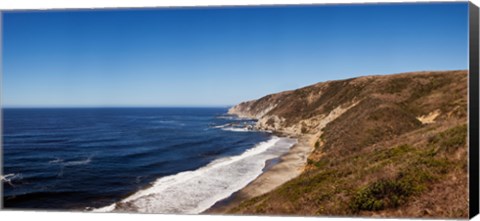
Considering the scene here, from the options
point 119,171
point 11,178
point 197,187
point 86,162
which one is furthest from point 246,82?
point 86,162

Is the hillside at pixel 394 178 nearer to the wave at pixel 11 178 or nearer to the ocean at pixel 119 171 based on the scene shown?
the ocean at pixel 119 171

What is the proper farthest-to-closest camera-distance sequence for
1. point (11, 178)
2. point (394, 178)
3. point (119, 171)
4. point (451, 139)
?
point (119, 171)
point (11, 178)
point (451, 139)
point (394, 178)

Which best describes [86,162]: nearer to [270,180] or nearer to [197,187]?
[197,187]

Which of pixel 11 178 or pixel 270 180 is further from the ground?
pixel 11 178

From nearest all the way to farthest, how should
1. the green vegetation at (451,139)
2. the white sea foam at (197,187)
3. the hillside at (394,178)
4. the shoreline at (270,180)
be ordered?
the hillside at (394,178) → the green vegetation at (451,139) → the white sea foam at (197,187) → the shoreline at (270,180)

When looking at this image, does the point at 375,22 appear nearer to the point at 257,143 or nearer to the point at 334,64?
the point at 334,64

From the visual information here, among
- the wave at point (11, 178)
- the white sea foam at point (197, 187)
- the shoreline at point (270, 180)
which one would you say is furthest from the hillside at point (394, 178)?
the wave at point (11, 178)
